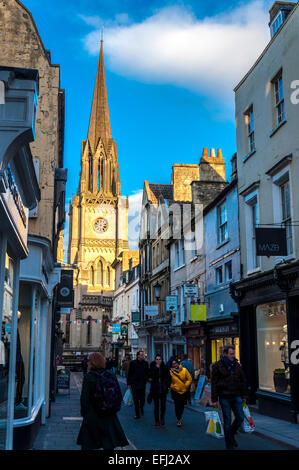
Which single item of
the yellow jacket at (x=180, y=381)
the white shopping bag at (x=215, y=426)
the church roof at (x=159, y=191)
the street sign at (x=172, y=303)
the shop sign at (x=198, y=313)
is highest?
the church roof at (x=159, y=191)

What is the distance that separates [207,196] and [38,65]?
573 inches

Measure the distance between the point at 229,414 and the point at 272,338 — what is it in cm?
649

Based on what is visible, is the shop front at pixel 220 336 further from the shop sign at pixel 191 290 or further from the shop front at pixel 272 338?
the shop front at pixel 272 338

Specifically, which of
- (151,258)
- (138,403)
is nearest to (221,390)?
(138,403)

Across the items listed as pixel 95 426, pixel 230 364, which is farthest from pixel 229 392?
pixel 95 426

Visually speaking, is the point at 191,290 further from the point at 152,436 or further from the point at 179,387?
the point at 152,436

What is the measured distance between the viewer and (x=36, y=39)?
1430 centimetres

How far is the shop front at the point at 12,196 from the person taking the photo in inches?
181

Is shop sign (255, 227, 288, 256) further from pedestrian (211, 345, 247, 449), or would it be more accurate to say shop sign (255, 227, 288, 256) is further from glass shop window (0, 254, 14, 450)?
glass shop window (0, 254, 14, 450)

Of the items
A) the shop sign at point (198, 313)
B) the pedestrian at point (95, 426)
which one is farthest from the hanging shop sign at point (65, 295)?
the pedestrian at point (95, 426)

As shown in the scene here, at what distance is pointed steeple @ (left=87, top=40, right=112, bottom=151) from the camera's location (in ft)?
348

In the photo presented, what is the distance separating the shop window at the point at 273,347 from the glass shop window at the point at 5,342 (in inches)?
357

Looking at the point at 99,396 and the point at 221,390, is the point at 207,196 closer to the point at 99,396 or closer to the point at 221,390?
the point at 221,390

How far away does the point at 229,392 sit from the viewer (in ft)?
29.4
